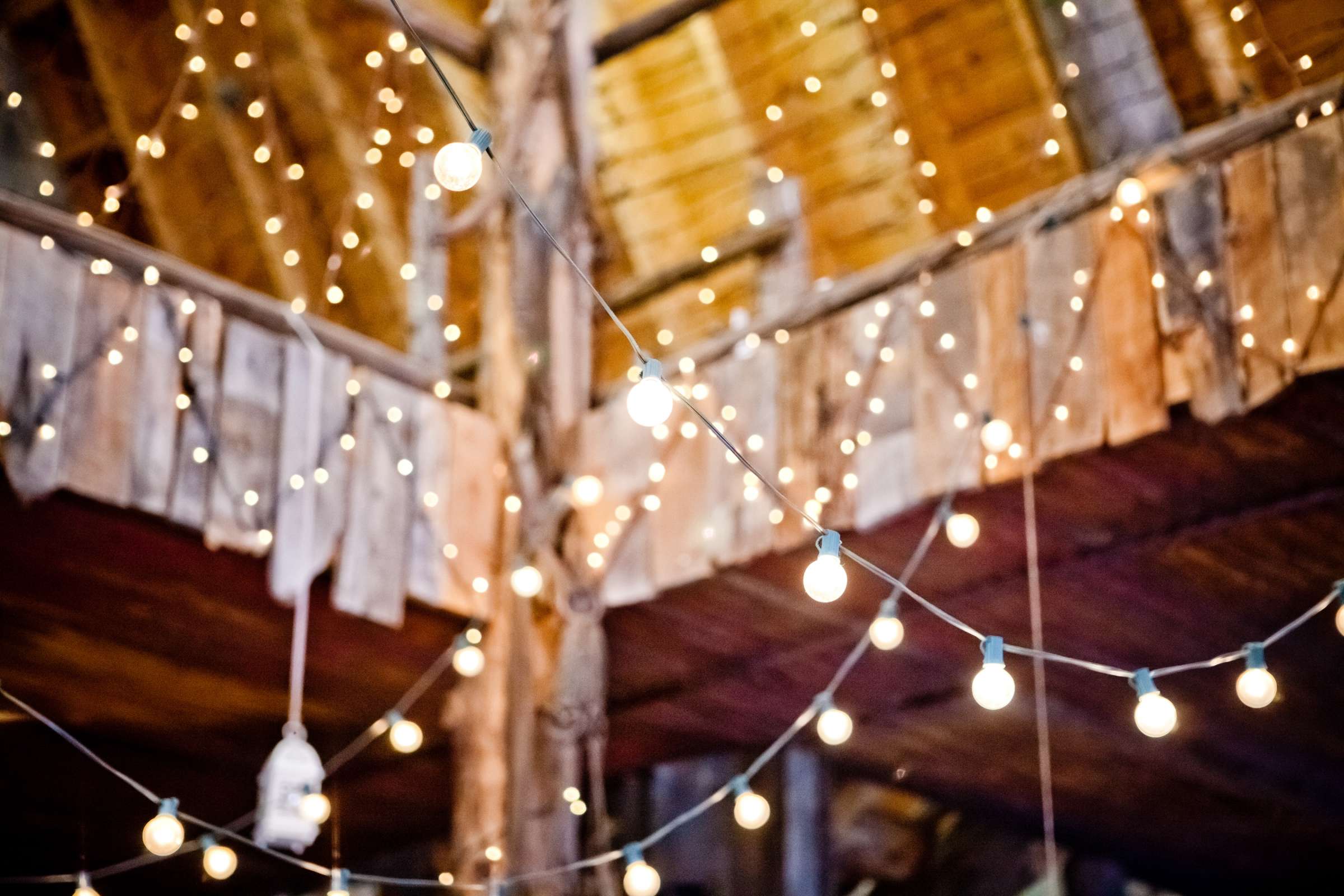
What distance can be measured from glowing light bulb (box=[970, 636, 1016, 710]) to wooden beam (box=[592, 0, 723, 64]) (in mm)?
2539

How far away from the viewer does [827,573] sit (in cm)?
255

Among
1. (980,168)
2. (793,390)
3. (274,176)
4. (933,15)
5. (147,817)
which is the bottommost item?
(147,817)

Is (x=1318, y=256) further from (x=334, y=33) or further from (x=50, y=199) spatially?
(x=50, y=199)

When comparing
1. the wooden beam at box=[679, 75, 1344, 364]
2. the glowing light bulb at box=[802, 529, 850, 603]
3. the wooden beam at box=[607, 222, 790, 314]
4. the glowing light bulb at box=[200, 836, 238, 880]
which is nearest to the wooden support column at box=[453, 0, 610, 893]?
the wooden beam at box=[607, 222, 790, 314]

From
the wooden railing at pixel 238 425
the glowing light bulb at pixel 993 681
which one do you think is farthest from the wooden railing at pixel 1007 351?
the glowing light bulb at pixel 993 681

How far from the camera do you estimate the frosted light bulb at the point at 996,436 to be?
338 centimetres

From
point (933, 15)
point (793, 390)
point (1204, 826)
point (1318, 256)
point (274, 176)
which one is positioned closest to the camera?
point (1318, 256)

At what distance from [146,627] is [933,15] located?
10.8ft

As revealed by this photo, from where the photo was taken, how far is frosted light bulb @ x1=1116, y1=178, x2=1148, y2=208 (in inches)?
130

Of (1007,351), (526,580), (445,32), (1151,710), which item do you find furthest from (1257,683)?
(445,32)

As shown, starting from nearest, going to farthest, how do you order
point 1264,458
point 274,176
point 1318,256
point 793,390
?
point 1318,256
point 1264,458
point 793,390
point 274,176

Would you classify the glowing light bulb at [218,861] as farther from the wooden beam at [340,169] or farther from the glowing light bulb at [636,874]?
the wooden beam at [340,169]

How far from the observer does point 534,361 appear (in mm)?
4352

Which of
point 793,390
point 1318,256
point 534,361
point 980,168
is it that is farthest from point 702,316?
point 1318,256
